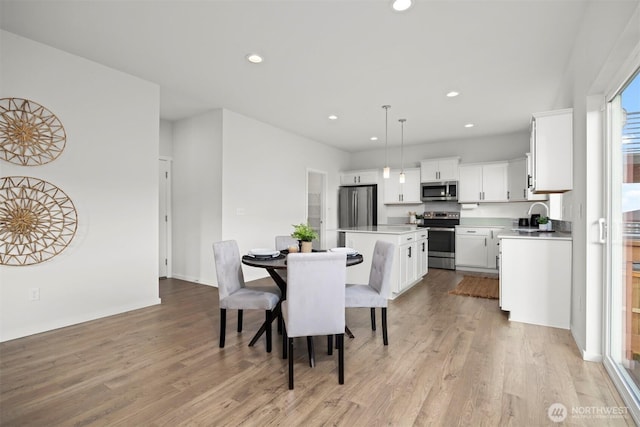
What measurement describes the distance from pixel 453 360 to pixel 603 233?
4.65 ft

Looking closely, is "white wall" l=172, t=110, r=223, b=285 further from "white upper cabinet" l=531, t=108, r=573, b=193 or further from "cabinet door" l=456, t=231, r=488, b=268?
"cabinet door" l=456, t=231, r=488, b=268

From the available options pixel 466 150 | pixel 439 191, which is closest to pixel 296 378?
pixel 439 191

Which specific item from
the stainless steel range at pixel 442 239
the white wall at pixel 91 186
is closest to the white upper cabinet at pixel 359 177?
the stainless steel range at pixel 442 239

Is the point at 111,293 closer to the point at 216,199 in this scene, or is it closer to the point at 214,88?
the point at 216,199

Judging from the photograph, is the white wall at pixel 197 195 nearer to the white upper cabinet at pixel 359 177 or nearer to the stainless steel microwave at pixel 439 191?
the white upper cabinet at pixel 359 177

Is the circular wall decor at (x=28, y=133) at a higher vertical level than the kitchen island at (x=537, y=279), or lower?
higher

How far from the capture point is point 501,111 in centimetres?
475

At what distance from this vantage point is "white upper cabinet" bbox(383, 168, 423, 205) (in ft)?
22.3

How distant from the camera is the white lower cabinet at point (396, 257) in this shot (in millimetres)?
4109

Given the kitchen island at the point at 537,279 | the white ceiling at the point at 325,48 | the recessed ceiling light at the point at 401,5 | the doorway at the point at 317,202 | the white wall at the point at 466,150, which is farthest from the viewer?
the doorway at the point at 317,202

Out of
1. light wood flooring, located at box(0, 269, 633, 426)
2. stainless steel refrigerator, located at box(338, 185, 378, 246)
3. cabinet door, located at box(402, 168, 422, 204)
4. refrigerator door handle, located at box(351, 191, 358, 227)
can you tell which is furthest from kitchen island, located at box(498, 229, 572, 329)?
refrigerator door handle, located at box(351, 191, 358, 227)

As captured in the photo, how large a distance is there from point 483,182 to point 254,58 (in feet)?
16.3
